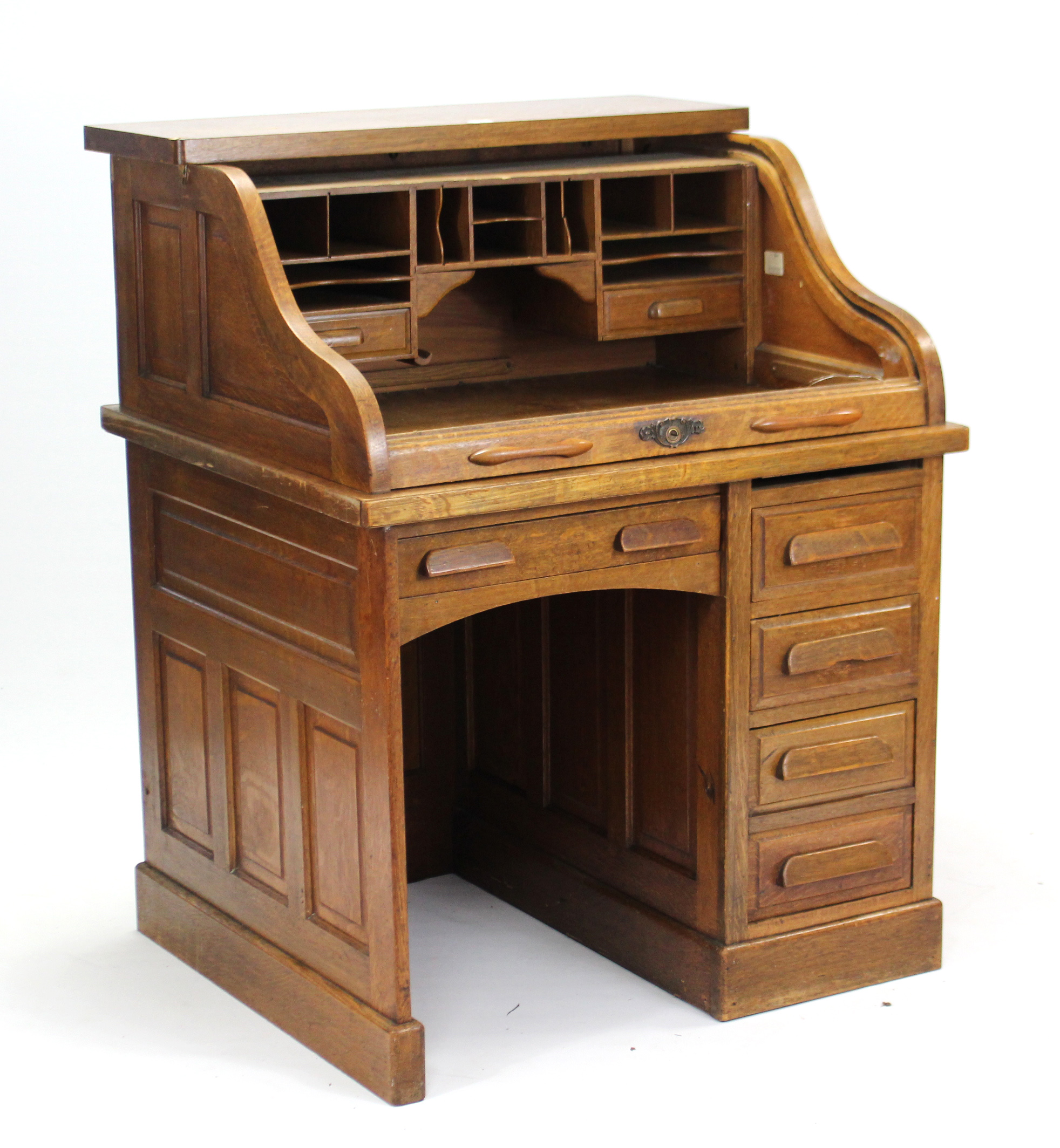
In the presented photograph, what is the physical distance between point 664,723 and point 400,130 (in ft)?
4.09

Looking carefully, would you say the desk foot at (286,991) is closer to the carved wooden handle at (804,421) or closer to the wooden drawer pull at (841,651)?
the wooden drawer pull at (841,651)

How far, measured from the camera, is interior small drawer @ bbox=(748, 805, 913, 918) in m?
4.24

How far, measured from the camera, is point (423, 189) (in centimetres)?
412

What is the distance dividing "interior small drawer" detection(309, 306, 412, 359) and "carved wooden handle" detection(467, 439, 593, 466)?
448 mm

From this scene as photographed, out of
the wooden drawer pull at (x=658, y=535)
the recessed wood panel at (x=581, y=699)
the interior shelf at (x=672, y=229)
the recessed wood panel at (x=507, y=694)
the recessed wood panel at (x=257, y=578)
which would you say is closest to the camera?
the recessed wood panel at (x=257, y=578)

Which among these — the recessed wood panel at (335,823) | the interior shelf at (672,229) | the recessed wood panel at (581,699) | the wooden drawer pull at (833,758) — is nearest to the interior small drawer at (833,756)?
the wooden drawer pull at (833,758)

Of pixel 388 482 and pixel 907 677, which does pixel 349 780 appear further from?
pixel 907 677

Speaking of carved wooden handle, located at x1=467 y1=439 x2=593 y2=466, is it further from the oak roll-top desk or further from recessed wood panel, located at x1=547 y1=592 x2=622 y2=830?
recessed wood panel, located at x1=547 y1=592 x2=622 y2=830

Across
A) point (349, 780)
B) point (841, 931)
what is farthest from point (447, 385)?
point (841, 931)

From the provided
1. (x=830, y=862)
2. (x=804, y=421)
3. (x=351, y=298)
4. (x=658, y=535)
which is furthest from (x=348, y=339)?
(x=830, y=862)

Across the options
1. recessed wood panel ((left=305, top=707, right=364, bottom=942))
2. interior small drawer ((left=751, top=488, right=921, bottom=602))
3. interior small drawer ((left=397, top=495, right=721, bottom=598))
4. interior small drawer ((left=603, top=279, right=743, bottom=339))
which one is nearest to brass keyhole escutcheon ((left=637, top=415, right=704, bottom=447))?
interior small drawer ((left=397, top=495, right=721, bottom=598))

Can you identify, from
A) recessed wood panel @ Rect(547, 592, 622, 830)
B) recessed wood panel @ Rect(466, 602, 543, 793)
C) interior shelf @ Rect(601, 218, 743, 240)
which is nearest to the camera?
interior shelf @ Rect(601, 218, 743, 240)

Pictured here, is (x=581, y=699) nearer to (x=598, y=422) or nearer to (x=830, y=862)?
(x=830, y=862)

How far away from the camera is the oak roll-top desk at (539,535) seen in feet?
12.7
